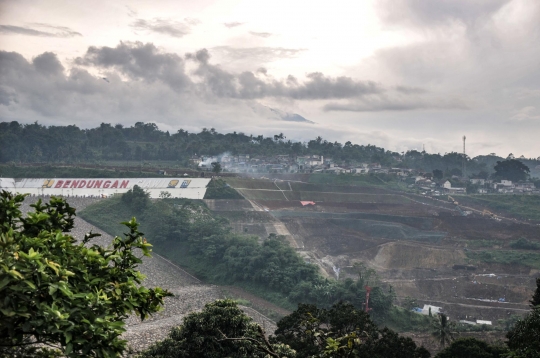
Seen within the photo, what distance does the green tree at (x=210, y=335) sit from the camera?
16.3m

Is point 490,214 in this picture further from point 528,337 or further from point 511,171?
point 528,337

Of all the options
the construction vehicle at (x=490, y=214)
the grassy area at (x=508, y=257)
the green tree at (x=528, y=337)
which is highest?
the green tree at (x=528, y=337)

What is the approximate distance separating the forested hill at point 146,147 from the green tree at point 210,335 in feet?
181

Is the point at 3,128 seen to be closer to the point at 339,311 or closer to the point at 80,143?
the point at 80,143

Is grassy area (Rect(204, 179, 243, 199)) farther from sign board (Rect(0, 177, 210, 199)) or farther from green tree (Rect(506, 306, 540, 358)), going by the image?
green tree (Rect(506, 306, 540, 358))

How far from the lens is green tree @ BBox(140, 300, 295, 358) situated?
53.4 ft

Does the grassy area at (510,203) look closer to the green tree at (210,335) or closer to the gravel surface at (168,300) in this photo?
the gravel surface at (168,300)

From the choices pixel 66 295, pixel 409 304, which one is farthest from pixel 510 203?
pixel 66 295

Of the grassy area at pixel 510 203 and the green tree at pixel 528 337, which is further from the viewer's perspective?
the grassy area at pixel 510 203

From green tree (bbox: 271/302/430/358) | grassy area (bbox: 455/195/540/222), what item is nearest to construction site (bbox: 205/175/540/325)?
grassy area (bbox: 455/195/540/222)

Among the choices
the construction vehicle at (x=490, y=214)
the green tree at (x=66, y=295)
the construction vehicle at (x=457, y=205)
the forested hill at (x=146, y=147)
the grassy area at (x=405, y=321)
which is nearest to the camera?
the green tree at (x=66, y=295)

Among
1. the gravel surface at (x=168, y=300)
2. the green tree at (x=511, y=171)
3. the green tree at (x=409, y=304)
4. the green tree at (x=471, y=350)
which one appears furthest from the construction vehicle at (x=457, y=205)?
the green tree at (x=471, y=350)

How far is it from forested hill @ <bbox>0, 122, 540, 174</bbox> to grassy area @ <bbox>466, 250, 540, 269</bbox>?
3987 centimetres

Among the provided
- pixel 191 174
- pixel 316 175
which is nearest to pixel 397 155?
pixel 316 175
